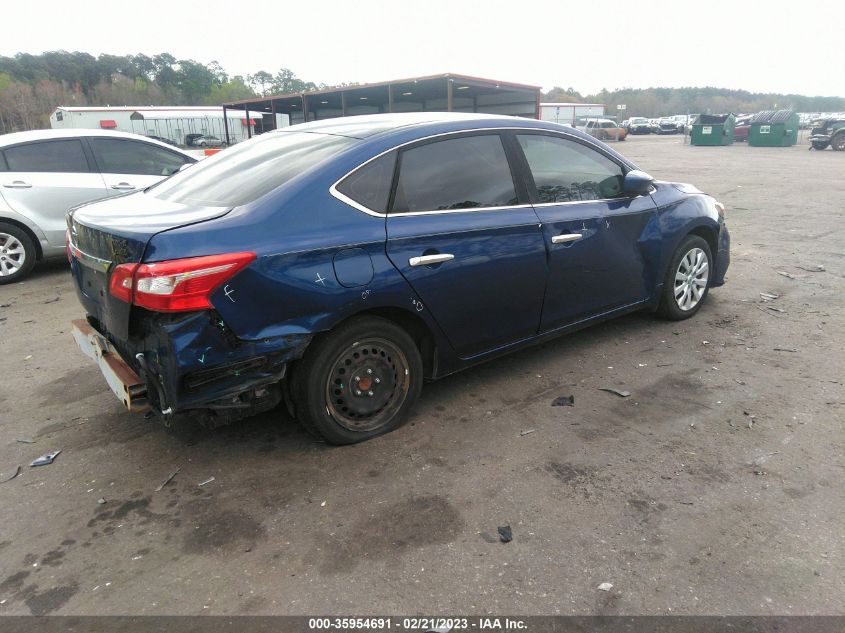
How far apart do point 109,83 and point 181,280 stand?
120 m

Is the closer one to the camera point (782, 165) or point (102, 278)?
point (102, 278)

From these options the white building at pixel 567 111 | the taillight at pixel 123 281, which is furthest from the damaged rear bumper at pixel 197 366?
the white building at pixel 567 111

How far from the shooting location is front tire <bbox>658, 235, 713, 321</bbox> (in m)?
4.86

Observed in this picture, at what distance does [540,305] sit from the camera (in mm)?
3881

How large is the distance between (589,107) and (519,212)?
6821cm

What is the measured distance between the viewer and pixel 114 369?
3.03 metres

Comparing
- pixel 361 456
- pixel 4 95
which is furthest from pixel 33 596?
pixel 4 95

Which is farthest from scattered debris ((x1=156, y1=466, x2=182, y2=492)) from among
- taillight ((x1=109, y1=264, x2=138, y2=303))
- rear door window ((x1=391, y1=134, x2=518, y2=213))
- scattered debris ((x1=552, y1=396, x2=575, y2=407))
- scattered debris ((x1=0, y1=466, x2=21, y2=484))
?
scattered debris ((x1=552, y1=396, x2=575, y2=407))

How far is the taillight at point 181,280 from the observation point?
8.44 ft

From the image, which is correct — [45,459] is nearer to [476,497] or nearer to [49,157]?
[476,497]

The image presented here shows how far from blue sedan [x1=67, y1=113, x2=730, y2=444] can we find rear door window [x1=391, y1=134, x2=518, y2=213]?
0.01 meters

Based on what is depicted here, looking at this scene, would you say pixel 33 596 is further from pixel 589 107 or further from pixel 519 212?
pixel 589 107

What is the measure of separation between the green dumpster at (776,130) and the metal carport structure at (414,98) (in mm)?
12955

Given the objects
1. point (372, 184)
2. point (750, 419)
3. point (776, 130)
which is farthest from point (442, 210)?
point (776, 130)
